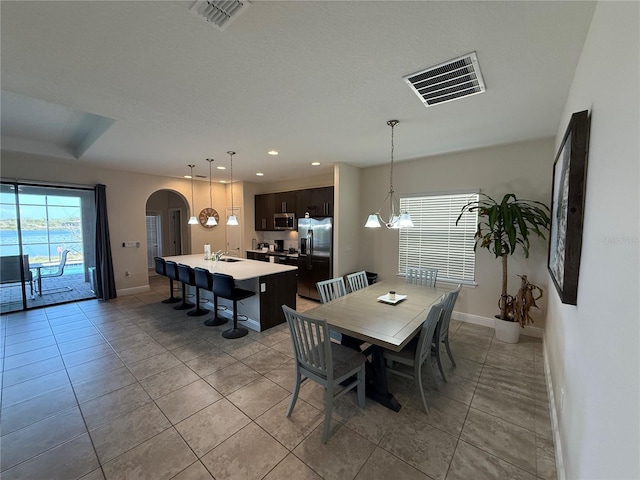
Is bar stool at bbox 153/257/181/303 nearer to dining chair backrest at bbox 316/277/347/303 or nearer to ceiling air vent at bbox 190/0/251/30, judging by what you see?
dining chair backrest at bbox 316/277/347/303

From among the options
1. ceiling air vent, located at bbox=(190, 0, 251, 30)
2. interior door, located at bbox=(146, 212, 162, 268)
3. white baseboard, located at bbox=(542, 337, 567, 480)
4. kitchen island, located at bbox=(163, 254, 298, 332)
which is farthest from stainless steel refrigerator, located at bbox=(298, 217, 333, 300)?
interior door, located at bbox=(146, 212, 162, 268)

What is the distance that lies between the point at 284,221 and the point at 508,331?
4.74 m

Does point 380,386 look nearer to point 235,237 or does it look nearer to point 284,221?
point 284,221

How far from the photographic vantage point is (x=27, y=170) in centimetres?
456

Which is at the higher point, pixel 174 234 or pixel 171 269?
pixel 174 234

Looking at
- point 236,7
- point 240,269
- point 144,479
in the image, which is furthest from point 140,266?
point 236,7

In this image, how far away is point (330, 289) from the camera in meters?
3.18

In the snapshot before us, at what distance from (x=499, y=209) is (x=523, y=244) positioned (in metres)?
0.65

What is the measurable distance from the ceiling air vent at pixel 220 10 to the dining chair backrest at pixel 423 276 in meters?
3.58

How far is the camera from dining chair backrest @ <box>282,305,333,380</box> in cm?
187

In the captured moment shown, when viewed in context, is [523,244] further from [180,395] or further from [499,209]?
[180,395]

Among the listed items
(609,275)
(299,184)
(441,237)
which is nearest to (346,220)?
(441,237)

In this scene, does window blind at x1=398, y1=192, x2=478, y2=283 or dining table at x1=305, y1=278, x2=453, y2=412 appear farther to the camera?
window blind at x1=398, y1=192, x2=478, y2=283

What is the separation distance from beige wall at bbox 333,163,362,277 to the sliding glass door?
4934mm
